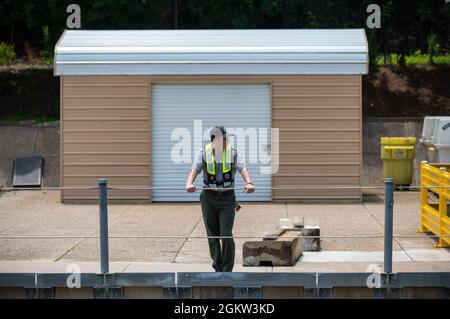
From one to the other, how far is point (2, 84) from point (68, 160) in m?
12.1

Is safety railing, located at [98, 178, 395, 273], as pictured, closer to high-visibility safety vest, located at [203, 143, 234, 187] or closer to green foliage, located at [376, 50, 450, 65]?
high-visibility safety vest, located at [203, 143, 234, 187]

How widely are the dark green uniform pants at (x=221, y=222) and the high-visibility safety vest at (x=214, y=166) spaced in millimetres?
157

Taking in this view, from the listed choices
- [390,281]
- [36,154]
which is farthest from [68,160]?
[390,281]

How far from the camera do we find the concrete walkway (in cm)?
1206

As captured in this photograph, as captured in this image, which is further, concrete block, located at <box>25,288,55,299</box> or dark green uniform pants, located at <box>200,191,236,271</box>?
dark green uniform pants, located at <box>200,191,236,271</box>

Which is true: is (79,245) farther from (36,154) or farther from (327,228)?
(36,154)

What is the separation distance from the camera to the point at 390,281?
1052 centimetres

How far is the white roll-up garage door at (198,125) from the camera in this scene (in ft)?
65.4

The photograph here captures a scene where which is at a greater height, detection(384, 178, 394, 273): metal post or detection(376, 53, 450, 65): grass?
detection(376, 53, 450, 65): grass

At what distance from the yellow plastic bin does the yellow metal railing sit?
664cm

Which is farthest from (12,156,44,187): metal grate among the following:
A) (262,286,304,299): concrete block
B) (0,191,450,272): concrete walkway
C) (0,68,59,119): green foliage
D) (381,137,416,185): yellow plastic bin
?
(262,286,304,299): concrete block

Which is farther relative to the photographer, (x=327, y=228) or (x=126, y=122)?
(x=126, y=122)

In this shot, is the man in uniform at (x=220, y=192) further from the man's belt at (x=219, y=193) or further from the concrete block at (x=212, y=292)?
the concrete block at (x=212, y=292)

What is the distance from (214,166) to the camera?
440 inches
